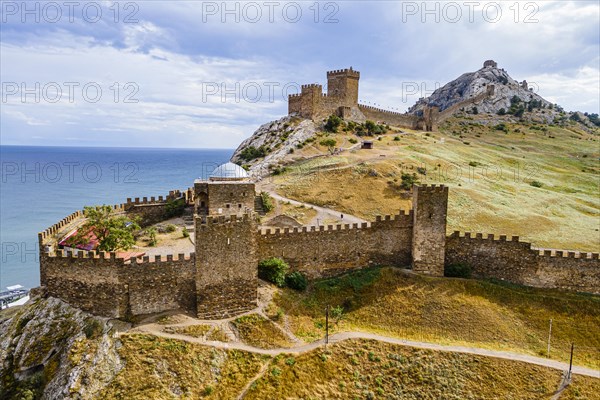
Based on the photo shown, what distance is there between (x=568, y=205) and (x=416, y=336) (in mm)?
38530

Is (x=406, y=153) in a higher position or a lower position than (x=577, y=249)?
higher

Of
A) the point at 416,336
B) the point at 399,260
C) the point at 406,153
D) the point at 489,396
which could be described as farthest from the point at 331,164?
the point at 489,396

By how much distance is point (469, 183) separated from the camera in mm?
53219

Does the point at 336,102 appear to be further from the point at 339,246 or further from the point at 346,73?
the point at 339,246

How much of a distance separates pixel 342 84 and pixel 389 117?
679 inches

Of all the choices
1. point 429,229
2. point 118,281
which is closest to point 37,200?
point 118,281

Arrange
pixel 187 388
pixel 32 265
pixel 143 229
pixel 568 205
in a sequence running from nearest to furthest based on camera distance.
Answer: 1. pixel 187 388
2. pixel 143 229
3. pixel 568 205
4. pixel 32 265

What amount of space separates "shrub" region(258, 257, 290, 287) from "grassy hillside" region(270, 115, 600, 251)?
17.6 meters

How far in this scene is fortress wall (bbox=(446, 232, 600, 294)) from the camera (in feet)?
89.1

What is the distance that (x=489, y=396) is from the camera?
66.6ft

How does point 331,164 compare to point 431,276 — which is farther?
point 331,164

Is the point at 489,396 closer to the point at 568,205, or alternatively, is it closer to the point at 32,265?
the point at 568,205

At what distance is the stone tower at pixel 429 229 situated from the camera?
27719 millimetres

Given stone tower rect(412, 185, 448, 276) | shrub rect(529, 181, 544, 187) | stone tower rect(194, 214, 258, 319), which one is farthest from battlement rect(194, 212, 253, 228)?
shrub rect(529, 181, 544, 187)
